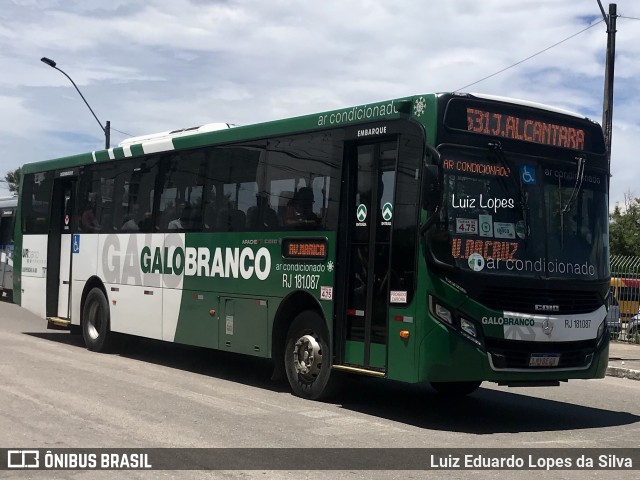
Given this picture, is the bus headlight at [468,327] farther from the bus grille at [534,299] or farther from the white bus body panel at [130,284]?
the white bus body panel at [130,284]

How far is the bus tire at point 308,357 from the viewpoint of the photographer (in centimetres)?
1031

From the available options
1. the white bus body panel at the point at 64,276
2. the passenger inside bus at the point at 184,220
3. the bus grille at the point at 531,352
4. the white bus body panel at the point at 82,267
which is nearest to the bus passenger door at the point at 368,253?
the bus grille at the point at 531,352

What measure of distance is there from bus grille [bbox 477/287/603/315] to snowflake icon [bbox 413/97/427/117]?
188 cm

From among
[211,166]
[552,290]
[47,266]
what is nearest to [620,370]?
[552,290]

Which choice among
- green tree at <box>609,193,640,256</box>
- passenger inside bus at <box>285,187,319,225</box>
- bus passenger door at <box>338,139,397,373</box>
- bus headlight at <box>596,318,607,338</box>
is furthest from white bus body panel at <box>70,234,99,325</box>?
green tree at <box>609,193,640,256</box>

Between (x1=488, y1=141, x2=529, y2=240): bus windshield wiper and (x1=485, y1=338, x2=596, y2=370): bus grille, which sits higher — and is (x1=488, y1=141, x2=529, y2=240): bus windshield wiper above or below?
above

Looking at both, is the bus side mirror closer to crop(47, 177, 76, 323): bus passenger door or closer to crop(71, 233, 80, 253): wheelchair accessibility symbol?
crop(71, 233, 80, 253): wheelchair accessibility symbol

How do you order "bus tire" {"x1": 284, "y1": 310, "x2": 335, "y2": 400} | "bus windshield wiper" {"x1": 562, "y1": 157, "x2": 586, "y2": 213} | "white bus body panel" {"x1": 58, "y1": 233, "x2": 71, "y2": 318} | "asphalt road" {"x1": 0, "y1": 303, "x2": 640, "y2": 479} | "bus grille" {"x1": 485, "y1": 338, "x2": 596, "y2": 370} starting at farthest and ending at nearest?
"white bus body panel" {"x1": 58, "y1": 233, "x2": 71, "y2": 318}
"bus tire" {"x1": 284, "y1": 310, "x2": 335, "y2": 400}
"bus windshield wiper" {"x1": 562, "y1": 157, "x2": 586, "y2": 213}
"bus grille" {"x1": 485, "y1": 338, "x2": 596, "y2": 370}
"asphalt road" {"x1": 0, "y1": 303, "x2": 640, "y2": 479}

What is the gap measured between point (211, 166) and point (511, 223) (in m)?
4.88

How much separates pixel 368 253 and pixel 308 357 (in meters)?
1.58

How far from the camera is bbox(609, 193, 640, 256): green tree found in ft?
208

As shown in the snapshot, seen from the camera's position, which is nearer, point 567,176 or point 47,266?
point 567,176

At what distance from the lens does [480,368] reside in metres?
9.01

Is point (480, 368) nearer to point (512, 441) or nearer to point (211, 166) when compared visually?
point (512, 441)
